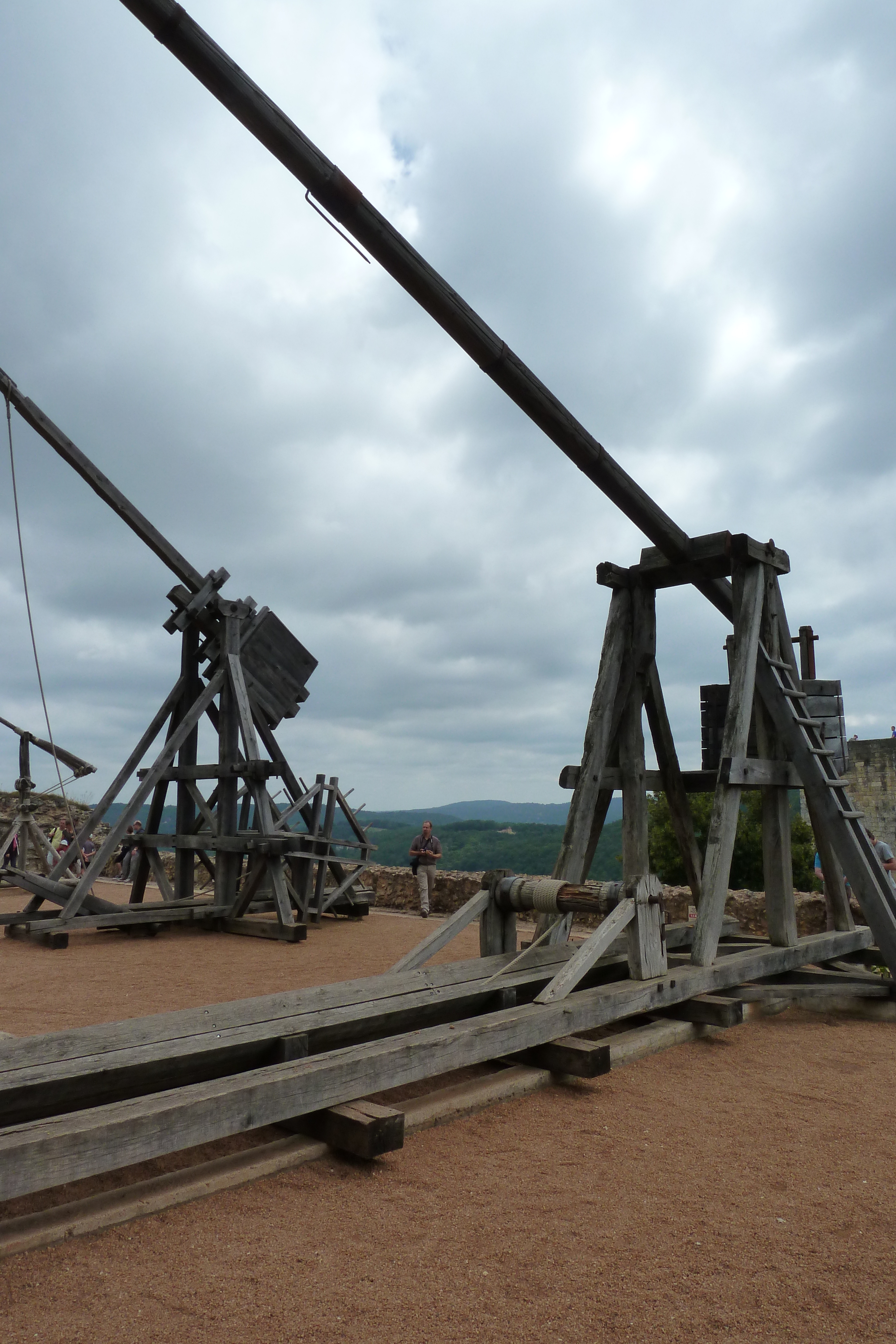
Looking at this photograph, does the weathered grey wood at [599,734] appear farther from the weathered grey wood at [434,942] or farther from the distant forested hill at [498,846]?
the distant forested hill at [498,846]

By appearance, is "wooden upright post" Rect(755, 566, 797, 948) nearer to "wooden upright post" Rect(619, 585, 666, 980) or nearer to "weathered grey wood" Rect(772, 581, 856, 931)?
"weathered grey wood" Rect(772, 581, 856, 931)

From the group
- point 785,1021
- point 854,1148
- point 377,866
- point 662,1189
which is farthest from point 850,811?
point 377,866

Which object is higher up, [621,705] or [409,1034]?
[621,705]

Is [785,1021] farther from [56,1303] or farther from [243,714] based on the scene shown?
[243,714]

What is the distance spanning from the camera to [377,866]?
13211 millimetres

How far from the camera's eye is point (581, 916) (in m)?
10.3

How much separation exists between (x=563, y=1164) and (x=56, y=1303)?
5.42 feet

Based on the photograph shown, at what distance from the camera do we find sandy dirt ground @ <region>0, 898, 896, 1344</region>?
204 centimetres

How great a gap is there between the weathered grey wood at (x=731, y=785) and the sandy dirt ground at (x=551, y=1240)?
3.68 ft

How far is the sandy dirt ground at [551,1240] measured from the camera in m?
2.04

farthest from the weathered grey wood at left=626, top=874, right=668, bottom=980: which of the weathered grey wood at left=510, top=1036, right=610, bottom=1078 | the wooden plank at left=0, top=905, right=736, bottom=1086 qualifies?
the weathered grey wood at left=510, top=1036, right=610, bottom=1078

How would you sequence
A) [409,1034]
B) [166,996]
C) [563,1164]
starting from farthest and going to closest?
1. [166,996]
2. [409,1034]
3. [563,1164]

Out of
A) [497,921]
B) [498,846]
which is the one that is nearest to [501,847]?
[498,846]

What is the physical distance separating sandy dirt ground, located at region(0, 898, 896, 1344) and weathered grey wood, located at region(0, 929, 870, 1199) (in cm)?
23
